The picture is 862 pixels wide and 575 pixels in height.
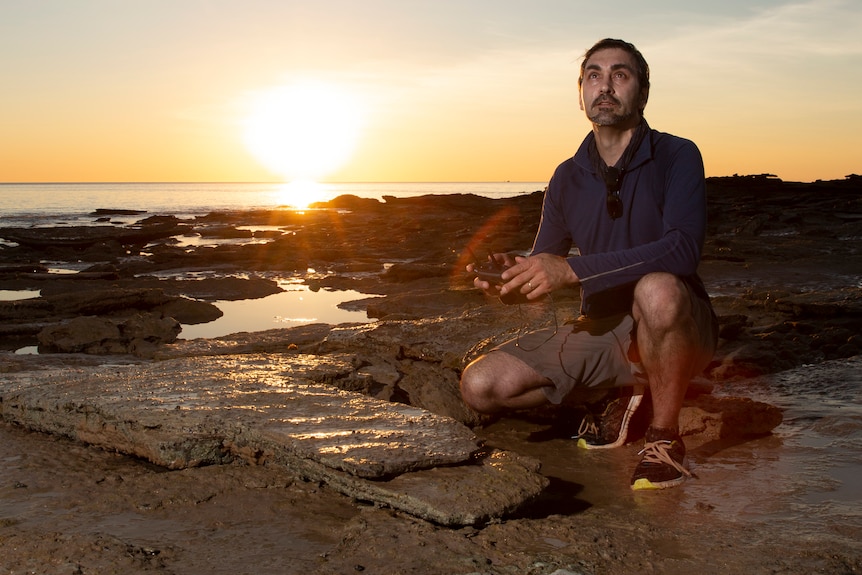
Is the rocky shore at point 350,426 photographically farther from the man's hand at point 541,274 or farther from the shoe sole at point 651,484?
the man's hand at point 541,274

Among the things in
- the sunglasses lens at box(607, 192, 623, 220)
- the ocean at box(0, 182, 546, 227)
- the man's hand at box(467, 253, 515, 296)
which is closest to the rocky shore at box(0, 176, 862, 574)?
the man's hand at box(467, 253, 515, 296)

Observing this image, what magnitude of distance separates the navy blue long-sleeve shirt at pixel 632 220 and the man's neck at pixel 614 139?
9 centimetres

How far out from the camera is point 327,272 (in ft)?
44.8

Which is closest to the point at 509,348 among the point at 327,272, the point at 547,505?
the point at 547,505

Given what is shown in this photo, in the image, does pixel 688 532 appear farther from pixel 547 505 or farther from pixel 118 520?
pixel 118 520

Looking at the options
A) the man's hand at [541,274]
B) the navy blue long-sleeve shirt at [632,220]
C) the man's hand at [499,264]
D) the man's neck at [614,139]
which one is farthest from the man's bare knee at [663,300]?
the man's neck at [614,139]

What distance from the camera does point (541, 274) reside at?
319 centimetres

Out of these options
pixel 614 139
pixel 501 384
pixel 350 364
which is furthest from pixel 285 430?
pixel 614 139

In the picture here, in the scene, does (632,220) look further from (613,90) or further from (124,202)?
(124,202)

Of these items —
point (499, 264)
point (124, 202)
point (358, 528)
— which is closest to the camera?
point (358, 528)

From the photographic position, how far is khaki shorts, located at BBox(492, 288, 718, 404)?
3.55 m

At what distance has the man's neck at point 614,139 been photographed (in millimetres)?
3586

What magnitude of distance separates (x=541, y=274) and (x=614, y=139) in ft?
2.87

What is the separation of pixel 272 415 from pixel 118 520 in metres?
0.84
